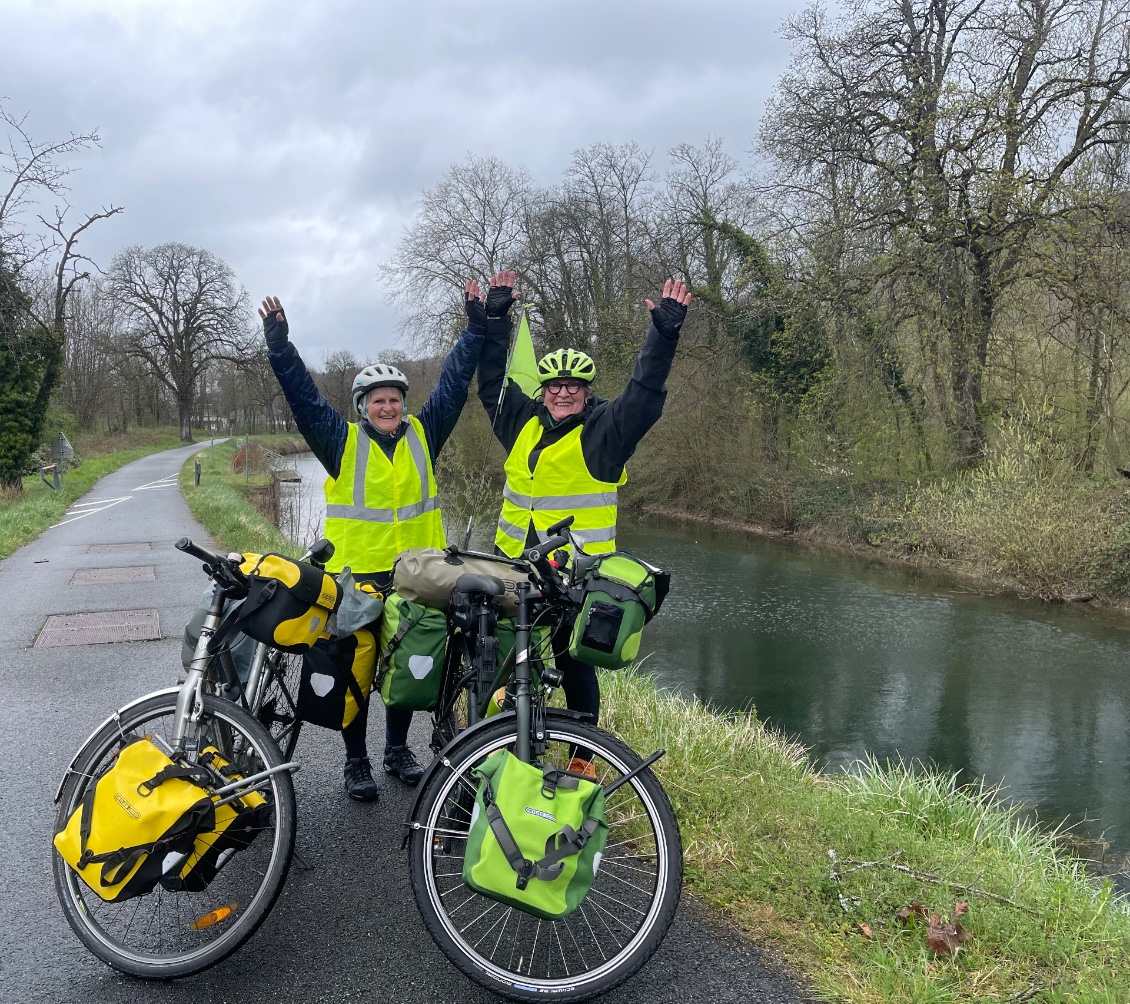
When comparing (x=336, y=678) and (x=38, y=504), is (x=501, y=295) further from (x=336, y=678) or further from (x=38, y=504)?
(x=38, y=504)

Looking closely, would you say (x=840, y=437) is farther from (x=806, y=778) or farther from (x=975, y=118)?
(x=806, y=778)

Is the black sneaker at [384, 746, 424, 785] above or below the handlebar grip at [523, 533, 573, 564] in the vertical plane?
below

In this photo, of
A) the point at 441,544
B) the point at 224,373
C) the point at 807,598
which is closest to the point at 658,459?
the point at 807,598

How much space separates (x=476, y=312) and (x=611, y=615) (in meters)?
2.11

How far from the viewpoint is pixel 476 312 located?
14.3ft

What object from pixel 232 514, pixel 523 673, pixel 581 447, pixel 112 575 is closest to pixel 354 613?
pixel 523 673

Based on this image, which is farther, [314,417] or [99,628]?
[99,628]

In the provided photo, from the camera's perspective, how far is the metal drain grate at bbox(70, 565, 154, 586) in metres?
10.3

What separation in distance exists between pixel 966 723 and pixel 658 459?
58.6ft

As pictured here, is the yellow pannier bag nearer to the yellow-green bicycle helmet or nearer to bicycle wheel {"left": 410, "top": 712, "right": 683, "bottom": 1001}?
bicycle wheel {"left": 410, "top": 712, "right": 683, "bottom": 1001}

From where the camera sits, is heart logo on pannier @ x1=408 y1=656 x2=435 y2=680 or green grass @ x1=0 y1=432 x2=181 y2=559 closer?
heart logo on pannier @ x1=408 y1=656 x2=435 y2=680

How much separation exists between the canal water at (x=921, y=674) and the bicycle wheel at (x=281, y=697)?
670 cm

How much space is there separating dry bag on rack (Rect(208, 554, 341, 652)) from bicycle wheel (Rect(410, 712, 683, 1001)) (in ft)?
2.78

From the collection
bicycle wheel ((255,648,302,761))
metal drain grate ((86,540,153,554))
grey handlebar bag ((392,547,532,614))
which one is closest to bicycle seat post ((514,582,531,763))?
grey handlebar bag ((392,547,532,614))
